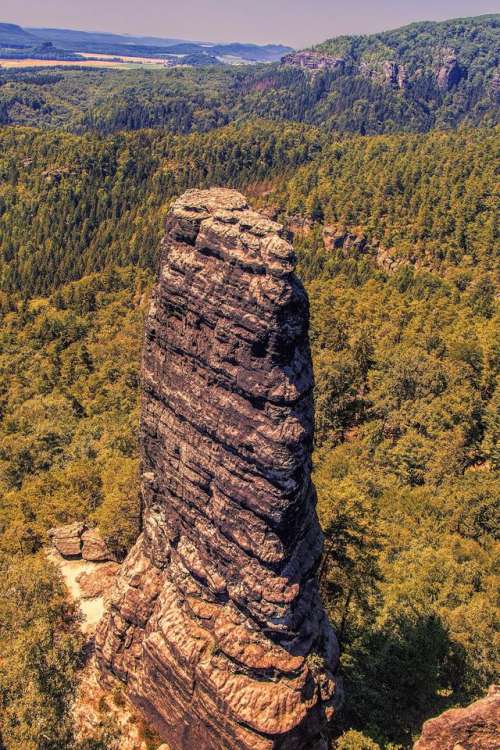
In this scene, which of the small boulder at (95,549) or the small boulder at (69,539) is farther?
the small boulder at (69,539)

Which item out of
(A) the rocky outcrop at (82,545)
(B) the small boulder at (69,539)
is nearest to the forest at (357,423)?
(A) the rocky outcrop at (82,545)

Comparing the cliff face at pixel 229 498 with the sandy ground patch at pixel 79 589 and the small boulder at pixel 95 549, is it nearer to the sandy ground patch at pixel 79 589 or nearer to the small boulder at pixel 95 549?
the sandy ground patch at pixel 79 589

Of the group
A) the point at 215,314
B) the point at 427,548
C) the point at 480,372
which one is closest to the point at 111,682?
the point at 215,314

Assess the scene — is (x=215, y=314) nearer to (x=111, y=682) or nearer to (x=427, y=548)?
(x=111, y=682)

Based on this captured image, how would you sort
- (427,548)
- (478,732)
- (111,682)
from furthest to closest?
1. (427,548)
2. (111,682)
3. (478,732)

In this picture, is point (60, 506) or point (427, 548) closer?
point (427, 548)

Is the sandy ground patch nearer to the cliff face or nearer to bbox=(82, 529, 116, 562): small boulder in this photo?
bbox=(82, 529, 116, 562): small boulder

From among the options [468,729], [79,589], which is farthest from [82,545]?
[468,729]
